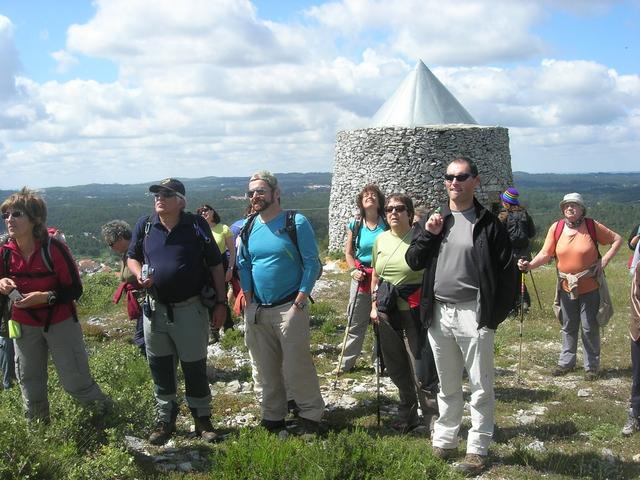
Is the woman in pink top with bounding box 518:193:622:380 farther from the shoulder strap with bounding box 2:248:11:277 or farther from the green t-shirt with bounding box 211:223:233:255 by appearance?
the shoulder strap with bounding box 2:248:11:277

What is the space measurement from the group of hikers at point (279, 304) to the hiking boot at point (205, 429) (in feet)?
0.03

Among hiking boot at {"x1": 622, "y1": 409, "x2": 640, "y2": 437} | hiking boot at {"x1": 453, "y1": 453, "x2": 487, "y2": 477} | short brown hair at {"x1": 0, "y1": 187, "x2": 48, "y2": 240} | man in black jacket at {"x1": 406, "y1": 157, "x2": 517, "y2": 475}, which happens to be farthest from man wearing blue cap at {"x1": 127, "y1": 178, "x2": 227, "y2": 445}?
hiking boot at {"x1": 622, "y1": 409, "x2": 640, "y2": 437}

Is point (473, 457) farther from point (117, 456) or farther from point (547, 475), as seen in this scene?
point (117, 456)

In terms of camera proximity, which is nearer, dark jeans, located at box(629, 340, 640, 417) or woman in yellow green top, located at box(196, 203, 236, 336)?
dark jeans, located at box(629, 340, 640, 417)

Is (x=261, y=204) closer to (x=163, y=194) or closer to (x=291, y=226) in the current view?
(x=291, y=226)

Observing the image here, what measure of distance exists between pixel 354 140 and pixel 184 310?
1295 cm

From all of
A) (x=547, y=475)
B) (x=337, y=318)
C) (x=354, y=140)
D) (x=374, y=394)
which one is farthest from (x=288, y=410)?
(x=354, y=140)

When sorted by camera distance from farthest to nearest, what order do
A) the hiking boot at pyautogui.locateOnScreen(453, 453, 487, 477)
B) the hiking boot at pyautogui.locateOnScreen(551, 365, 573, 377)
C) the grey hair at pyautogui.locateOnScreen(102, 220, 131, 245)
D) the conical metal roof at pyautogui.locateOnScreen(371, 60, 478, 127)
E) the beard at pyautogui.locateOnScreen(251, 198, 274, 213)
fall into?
the conical metal roof at pyautogui.locateOnScreen(371, 60, 478, 127), the hiking boot at pyautogui.locateOnScreen(551, 365, 573, 377), the grey hair at pyautogui.locateOnScreen(102, 220, 131, 245), the beard at pyautogui.locateOnScreen(251, 198, 274, 213), the hiking boot at pyautogui.locateOnScreen(453, 453, 487, 477)

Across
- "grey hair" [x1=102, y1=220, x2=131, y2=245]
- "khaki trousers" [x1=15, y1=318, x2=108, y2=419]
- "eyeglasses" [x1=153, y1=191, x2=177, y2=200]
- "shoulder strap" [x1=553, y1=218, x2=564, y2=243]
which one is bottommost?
"khaki trousers" [x1=15, y1=318, x2=108, y2=419]

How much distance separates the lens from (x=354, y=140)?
55.8 feet

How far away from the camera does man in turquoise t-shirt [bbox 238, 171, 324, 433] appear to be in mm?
4703

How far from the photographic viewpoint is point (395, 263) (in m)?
4.82

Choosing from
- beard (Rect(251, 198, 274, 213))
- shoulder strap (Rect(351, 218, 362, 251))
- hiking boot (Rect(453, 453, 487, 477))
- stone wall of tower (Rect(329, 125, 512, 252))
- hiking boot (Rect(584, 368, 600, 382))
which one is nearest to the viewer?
hiking boot (Rect(453, 453, 487, 477))

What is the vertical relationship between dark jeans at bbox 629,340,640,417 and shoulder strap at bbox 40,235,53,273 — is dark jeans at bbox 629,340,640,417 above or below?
below
